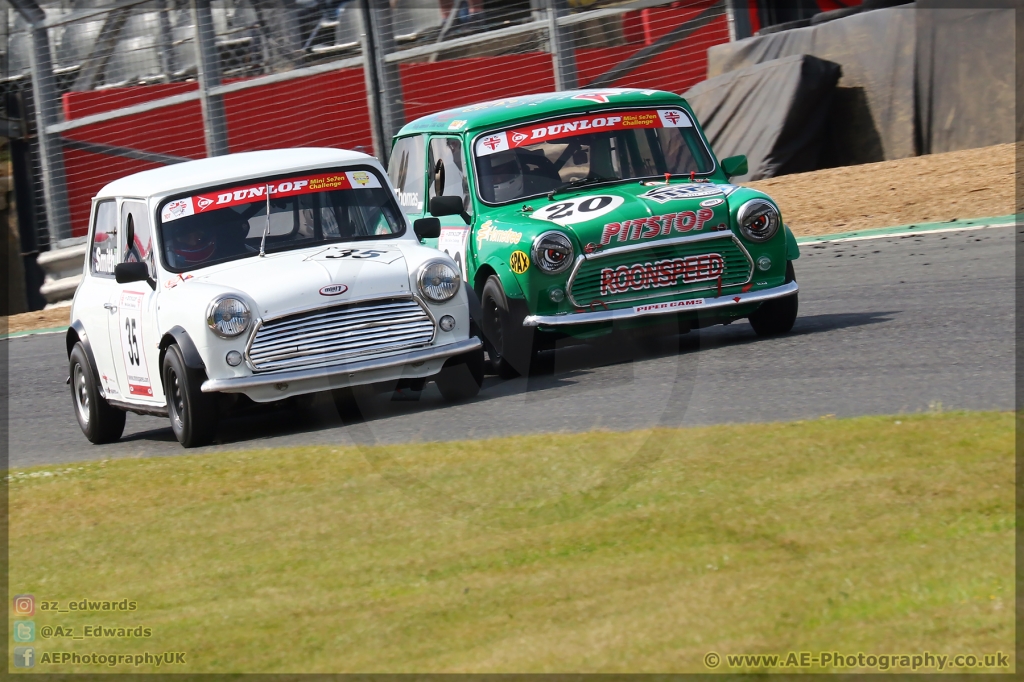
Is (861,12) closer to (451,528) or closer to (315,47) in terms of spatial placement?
(315,47)

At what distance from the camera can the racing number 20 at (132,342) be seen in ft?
26.5

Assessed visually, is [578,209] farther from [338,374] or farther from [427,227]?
[338,374]

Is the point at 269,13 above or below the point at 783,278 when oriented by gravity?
above

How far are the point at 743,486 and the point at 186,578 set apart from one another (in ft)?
6.66

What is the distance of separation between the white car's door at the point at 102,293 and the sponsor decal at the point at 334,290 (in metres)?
1.59

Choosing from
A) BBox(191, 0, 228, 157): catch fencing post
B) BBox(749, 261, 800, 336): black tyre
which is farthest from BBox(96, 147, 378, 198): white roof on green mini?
BBox(191, 0, 228, 157): catch fencing post

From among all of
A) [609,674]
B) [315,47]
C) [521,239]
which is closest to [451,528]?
[609,674]

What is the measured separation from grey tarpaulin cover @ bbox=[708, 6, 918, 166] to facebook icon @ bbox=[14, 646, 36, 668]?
1148 centimetres

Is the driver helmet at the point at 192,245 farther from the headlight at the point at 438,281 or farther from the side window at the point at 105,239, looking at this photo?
the headlight at the point at 438,281

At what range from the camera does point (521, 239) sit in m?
8.12

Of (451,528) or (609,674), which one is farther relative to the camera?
(451,528)

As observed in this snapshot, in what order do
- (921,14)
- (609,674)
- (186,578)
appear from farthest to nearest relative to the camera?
(921,14)
(186,578)
(609,674)

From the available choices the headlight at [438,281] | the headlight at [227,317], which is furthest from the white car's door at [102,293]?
the headlight at [438,281]

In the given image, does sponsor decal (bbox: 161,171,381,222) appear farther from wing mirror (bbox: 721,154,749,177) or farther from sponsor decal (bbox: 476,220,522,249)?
wing mirror (bbox: 721,154,749,177)
